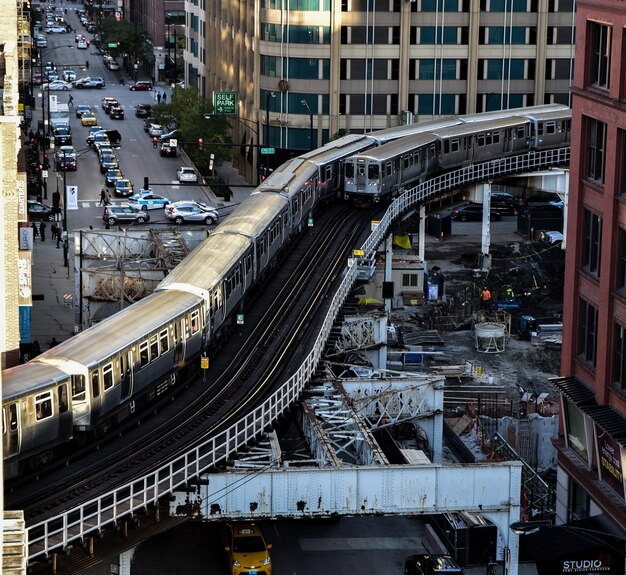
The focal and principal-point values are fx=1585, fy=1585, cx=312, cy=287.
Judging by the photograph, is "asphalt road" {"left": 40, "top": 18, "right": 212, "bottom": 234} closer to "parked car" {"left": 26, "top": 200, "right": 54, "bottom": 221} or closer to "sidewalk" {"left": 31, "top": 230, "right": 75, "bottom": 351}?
"parked car" {"left": 26, "top": 200, "right": 54, "bottom": 221}

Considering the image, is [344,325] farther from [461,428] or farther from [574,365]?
[574,365]

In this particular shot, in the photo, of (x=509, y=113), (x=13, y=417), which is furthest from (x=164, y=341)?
(x=509, y=113)

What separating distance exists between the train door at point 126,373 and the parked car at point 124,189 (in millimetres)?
67818

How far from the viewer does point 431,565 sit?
49094mm

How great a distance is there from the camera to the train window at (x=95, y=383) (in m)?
48.1

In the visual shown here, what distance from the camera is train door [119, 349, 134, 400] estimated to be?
50344mm

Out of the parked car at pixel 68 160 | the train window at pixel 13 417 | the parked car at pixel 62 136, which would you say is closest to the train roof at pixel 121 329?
the train window at pixel 13 417

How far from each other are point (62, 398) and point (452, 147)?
5217 cm

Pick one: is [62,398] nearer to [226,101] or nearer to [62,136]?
[226,101]

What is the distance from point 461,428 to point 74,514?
2311 cm

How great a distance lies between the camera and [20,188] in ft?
223

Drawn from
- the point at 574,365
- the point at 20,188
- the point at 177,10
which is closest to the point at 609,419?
the point at 574,365

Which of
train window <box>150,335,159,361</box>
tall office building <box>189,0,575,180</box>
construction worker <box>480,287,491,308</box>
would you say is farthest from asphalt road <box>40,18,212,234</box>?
train window <box>150,335,159,361</box>

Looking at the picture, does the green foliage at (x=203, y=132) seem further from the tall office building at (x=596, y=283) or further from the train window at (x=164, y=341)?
the tall office building at (x=596, y=283)
